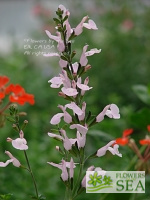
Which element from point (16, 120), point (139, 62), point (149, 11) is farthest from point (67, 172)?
point (149, 11)

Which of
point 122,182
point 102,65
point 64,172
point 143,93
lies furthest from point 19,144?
point 102,65

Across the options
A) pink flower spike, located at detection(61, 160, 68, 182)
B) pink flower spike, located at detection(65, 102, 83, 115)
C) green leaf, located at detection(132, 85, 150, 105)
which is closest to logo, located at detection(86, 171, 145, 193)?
pink flower spike, located at detection(61, 160, 68, 182)

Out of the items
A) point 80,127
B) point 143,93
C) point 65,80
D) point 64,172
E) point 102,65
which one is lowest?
point 64,172

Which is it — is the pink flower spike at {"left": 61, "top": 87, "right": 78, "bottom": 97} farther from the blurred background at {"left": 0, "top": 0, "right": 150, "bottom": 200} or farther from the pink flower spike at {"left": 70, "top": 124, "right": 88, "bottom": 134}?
→ the blurred background at {"left": 0, "top": 0, "right": 150, "bottom": 200}

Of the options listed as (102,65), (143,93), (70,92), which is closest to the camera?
(70,92)

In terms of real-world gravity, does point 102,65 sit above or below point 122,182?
above

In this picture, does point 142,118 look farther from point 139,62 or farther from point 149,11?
point 149,11

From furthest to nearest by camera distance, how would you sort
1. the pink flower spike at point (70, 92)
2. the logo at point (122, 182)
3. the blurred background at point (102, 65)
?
the blurred background at point (102, 65) < the logo at point (122, 182) < the pink flower spike at point (70, 92)

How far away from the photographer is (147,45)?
463 cm

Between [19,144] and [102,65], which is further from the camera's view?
[102,65]

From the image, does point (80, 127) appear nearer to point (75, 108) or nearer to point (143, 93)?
point (75, 108)

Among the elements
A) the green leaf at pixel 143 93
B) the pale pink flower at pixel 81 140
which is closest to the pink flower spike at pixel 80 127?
the pale pink flower at pixel 81 140

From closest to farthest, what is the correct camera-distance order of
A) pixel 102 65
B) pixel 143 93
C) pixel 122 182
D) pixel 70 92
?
pixel 70 92, pixel 122 182, pixel 143 93, pixel 102 65

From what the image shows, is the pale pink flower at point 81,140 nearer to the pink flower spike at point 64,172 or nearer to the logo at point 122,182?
the pink flower spike at point 64,172
